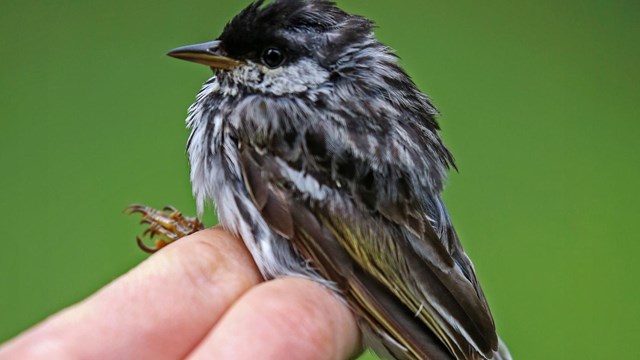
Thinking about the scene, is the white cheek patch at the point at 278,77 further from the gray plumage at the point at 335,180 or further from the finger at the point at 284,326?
the finger at the point at 284,326

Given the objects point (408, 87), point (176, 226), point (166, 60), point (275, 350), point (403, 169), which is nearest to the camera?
point (275, 350)

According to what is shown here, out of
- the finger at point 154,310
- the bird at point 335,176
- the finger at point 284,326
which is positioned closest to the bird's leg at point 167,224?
the bird at point 335,176

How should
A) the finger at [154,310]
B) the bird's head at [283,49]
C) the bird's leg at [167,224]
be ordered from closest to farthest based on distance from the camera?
1. the finger at [154,310]
2. the bird's head at [283,49]
3. the bird's leg at [167,224]

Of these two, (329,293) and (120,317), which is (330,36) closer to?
(329,293)

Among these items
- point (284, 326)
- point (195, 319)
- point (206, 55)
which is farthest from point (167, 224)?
point (284, 326)

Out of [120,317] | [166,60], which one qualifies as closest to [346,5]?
[166,60]

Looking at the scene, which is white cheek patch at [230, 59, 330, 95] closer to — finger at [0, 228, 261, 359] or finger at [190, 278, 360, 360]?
finger at [0, 228, 261, 359]

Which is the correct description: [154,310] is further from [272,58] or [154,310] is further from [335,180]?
[272,58]
